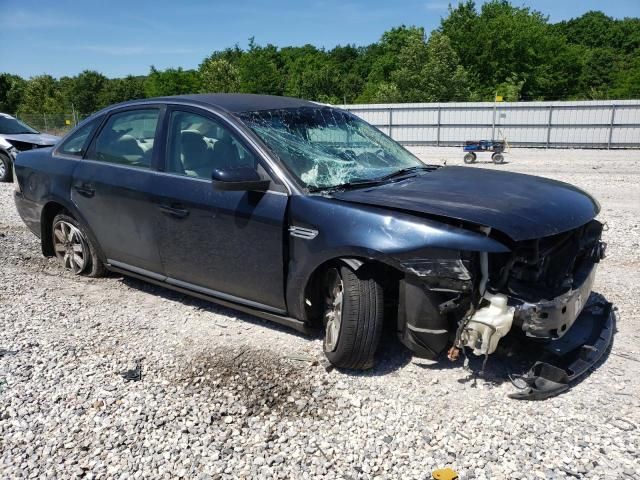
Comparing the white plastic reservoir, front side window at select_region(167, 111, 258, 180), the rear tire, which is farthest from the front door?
the rear tire

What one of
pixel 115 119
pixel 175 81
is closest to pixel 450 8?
pixel 175 81

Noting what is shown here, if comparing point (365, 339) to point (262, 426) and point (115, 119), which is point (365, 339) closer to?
point (262, 426)

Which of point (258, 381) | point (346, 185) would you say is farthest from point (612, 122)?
point (258, 381)

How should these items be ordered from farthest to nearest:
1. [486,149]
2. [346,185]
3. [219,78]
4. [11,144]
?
[219,78] < [486,149] < [11,144] < [346,185]

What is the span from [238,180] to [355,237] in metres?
0.85

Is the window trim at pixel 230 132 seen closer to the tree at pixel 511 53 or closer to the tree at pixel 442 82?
the tree at pixel 442 82

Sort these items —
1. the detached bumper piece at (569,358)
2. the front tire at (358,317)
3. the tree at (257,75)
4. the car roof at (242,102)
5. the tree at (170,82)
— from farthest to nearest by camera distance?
the tree at (170,82), the tree at (257,75), the car roof at (242,102), the front tire at (358,317), the detached bumper piece at (569,358)

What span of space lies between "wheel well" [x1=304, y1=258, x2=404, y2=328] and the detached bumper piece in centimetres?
85

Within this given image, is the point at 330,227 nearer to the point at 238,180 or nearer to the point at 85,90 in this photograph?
the point at 238,180

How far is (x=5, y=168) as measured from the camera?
12445 mm

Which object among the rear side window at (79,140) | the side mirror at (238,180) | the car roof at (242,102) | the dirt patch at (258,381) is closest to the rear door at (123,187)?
the rear side window at (79,140)

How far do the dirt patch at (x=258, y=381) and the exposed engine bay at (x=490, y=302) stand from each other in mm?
662

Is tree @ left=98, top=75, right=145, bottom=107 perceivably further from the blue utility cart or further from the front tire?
the front tire

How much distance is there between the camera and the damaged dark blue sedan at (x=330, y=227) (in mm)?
3062
